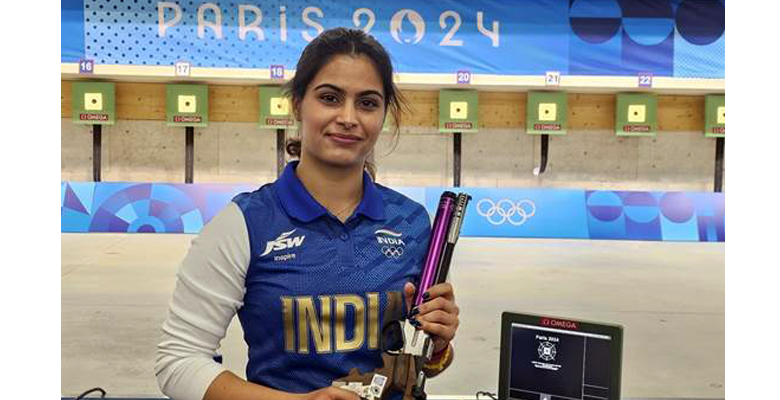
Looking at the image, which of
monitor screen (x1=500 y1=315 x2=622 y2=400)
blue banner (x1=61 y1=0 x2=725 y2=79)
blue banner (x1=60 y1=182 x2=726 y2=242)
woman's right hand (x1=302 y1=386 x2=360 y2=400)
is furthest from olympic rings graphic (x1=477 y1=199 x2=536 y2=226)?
woman's right hand (x1=302 y1=386 x2=360 y2=400)

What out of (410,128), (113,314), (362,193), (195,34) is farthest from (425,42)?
(362,193)

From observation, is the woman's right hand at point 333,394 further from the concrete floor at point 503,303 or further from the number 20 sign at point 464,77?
the number 20 sign at point 464,77

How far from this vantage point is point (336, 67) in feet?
3.69

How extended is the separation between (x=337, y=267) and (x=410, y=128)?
20.8 feet

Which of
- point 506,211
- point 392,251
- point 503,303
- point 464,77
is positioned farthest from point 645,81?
point 392,251

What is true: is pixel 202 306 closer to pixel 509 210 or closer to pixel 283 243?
pixel 283 243

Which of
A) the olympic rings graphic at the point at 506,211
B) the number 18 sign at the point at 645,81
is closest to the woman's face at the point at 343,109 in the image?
the olympic rings graphic at the point at 506,211

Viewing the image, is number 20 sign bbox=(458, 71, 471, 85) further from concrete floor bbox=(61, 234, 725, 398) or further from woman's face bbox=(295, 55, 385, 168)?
woman's face bbox=(295, 55, 385, 168)

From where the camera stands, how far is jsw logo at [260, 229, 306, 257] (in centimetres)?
111

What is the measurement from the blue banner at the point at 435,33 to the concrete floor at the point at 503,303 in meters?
1.81

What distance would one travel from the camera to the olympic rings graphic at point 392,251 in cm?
117

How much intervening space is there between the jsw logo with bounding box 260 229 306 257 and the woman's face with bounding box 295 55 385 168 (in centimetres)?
14

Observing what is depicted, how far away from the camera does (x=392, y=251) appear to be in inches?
46.2
